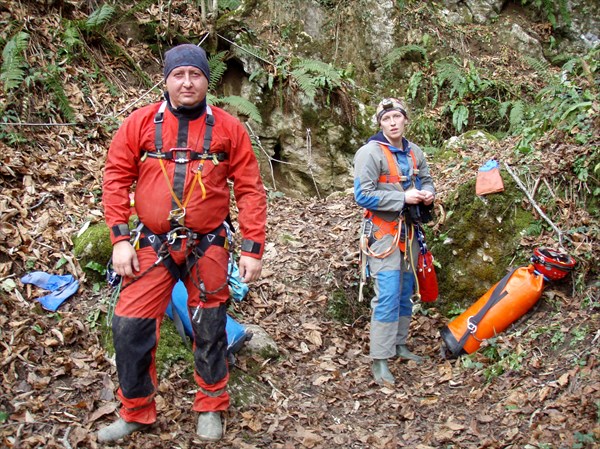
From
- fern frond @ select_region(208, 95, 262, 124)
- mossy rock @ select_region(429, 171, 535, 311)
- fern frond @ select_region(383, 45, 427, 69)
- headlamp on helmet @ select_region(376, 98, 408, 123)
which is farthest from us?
fern frond @ select_region(383, 45, 427, 69)

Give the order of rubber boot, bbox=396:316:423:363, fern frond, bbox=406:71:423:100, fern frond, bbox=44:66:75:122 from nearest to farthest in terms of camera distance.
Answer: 1. rubber boot, bbox=396:316:423:363
2. fern frond, bbox=44:66:75:122
3. fern frond, bbox=406:71:423:100

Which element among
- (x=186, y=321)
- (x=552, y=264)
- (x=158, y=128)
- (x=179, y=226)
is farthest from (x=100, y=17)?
(x=552, y=264)

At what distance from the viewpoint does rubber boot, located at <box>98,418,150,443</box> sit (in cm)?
382

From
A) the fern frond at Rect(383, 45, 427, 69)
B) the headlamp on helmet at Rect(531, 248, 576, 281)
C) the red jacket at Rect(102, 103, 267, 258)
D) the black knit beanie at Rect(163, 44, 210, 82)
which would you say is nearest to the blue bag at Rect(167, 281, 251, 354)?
the red jacket at Rect(102, 103, 267, 258)

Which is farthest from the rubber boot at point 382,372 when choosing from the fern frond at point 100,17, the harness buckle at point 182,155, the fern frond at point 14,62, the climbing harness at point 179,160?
the fern frond at point 100,17

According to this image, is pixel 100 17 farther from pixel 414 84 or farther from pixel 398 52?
pixel 414 84

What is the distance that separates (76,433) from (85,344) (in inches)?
37.9

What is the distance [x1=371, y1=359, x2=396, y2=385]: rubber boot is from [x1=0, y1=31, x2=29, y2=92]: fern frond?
17.3 feet

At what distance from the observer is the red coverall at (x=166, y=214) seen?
367cm

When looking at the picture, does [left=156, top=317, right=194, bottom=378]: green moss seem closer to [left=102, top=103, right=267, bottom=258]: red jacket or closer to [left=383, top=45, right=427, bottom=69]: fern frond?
[left=102, top=103, right=267, bottom=258]: red jacket

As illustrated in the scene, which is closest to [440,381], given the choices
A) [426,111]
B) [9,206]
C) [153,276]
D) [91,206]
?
[153,276]

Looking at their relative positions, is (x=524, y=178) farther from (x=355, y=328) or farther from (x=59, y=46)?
(x=59, y=46)

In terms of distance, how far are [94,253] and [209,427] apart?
218cm

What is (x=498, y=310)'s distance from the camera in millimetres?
5270
